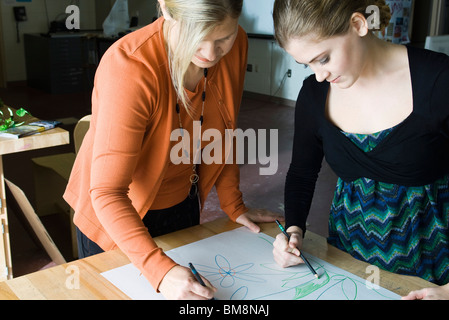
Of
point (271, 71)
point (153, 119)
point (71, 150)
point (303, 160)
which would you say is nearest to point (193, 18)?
point (153, 119)

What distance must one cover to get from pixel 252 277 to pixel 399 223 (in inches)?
13.4

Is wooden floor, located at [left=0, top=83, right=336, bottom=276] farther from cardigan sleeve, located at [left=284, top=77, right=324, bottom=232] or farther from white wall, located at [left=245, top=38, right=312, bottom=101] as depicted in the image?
cardigan sleeve, located at [left=284, top=77, right=324, bottom=232]

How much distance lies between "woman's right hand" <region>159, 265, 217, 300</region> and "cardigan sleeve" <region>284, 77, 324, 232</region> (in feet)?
1.11

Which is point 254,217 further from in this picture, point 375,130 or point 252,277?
point 375,130

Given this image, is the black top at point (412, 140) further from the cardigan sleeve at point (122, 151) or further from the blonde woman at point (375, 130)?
the cardigan sleeve at point (122, 151)

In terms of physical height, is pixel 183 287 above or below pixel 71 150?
above

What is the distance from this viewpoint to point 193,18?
3.15ft

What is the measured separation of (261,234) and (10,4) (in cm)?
707

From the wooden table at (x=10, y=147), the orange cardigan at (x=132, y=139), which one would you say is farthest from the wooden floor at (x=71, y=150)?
the orange cardigan at (x=132, y=139)

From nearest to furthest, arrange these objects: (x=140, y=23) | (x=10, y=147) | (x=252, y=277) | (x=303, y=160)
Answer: (x=252, y=277) → (x=303, y=160) → (x=10, y=147) → (x=140, y=23)

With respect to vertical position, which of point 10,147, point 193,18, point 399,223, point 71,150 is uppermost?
point 193,18
